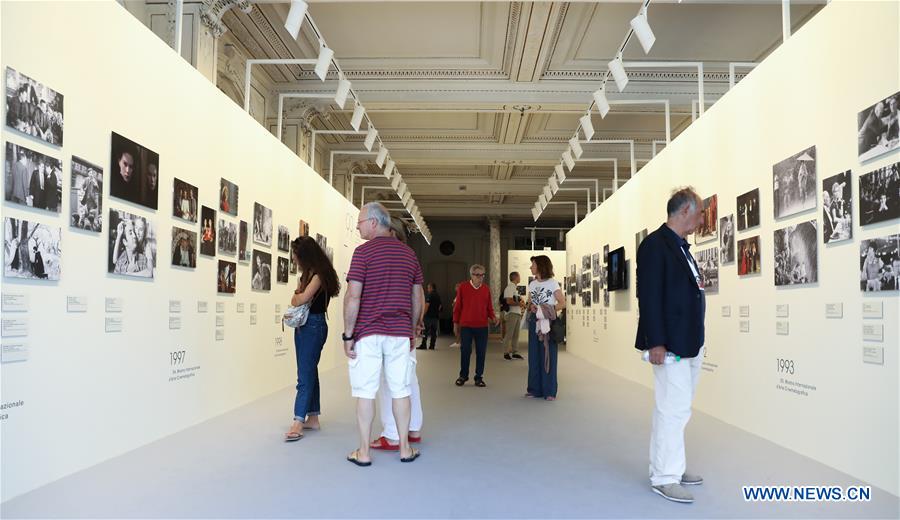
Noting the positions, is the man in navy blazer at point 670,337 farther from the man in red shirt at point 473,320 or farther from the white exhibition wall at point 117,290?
the man in red shirt at point 473,320

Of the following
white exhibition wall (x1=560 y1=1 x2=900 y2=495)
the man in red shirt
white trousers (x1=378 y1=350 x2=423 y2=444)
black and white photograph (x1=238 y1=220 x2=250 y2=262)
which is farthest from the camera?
the man in red shirt

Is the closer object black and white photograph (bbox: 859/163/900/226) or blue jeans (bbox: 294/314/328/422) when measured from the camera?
black and white photograph (bbox: 859/163/900/226)

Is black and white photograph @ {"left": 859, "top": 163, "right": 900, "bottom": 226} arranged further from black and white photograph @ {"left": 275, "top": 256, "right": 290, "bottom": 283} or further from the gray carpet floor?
black and white photograph @ {"left": 275, "top": 256, "right": 290, "bottom": 283}

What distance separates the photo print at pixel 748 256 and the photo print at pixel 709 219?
0.64m

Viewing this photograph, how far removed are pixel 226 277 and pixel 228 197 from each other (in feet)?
2.59

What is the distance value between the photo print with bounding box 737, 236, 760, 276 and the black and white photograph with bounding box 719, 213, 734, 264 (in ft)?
0.68

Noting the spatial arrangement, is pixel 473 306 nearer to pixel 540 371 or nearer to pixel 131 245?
pixel 540 371

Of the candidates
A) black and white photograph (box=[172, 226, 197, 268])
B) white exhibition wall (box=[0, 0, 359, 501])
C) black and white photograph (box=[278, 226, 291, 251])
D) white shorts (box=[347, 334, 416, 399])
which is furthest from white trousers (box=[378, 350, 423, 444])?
A: black and white photograph (box=[278, 226, 291, 251])

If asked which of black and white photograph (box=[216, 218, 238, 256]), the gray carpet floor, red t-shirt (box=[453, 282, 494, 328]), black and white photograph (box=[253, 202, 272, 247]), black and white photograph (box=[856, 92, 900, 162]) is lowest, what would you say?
the gray carpet floor

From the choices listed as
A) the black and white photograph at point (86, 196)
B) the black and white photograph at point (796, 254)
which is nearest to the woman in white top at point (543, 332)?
the black and white photograph at point (796, 254)

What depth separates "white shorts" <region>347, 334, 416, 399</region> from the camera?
14.8 feet

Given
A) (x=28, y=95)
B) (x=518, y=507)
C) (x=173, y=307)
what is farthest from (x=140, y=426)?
(x=518, y=507)

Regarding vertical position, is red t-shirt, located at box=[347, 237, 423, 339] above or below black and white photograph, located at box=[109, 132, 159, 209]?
below

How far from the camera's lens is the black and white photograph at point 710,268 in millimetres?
6789
